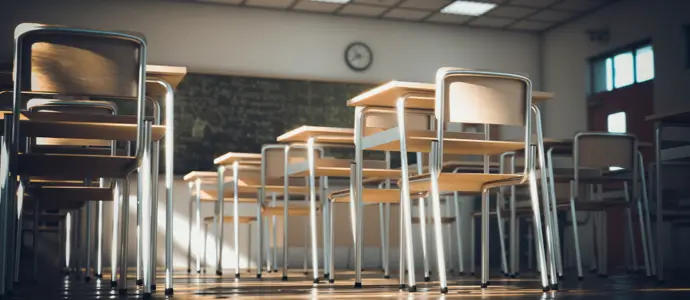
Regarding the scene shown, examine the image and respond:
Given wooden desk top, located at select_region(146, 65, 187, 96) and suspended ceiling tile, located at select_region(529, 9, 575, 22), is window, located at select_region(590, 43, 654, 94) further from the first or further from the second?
wooden desk top, located at select_region(146, 65, 187, 96)

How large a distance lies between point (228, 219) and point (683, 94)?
409cm

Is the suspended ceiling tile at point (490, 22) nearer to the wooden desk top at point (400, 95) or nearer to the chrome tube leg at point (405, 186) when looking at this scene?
the wooden desk top at point (400, 95)

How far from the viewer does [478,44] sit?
31.2 feet

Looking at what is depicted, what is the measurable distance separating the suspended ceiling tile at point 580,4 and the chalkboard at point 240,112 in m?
2.42

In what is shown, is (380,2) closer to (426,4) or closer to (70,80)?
(426,4)

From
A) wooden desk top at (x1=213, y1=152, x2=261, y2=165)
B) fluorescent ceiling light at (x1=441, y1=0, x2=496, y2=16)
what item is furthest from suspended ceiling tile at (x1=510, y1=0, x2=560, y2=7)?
wooden desk top at (x1=213, y1=152, x2=261, y2=165)

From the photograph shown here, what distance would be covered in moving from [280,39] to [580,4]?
10.1 feet

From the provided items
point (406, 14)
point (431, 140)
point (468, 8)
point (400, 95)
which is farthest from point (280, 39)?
point (431, 140)

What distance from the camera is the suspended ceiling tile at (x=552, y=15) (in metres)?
8.80

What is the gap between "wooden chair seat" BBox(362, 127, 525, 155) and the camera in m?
3.22

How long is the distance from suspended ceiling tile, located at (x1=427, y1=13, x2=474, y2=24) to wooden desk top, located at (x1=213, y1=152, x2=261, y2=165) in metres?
3.87

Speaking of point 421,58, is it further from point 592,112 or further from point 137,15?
point 137,15

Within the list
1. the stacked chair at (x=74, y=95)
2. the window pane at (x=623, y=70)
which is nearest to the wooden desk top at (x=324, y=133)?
the stacked chair at (x=74, y=95)

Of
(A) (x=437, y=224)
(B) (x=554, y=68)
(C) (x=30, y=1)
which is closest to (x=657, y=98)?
(B) (x=554, y=68)
